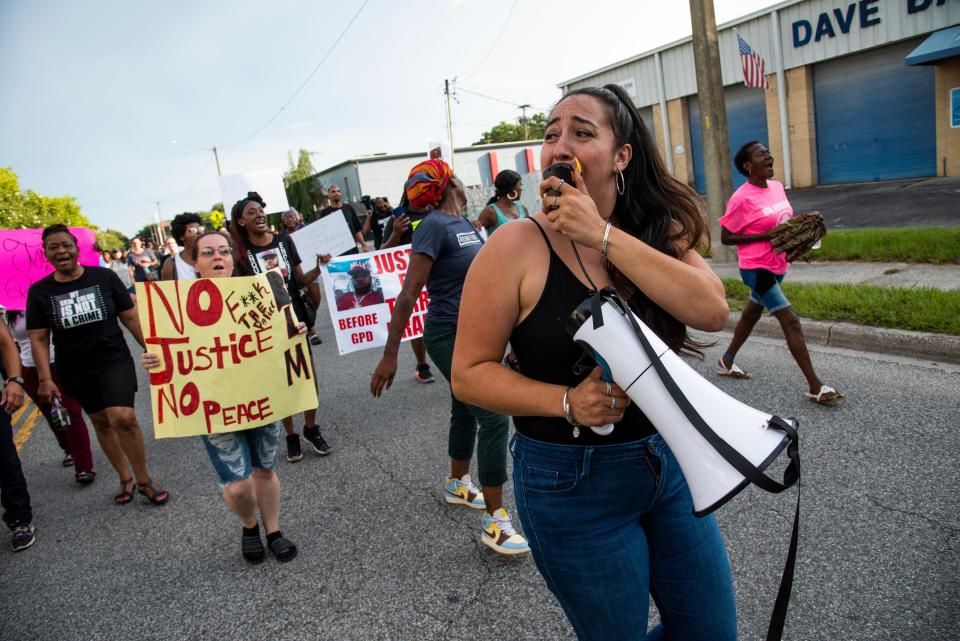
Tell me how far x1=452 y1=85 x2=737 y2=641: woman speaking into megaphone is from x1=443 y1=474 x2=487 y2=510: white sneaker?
6.77ft

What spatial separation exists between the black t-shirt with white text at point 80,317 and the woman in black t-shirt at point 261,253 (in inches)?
36.0

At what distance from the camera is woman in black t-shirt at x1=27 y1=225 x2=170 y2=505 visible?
165 inches

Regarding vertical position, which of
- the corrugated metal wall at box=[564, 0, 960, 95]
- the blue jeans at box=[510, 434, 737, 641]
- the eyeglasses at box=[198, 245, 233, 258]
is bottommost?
the blue jeans at box=[510, 434, 737, 641]

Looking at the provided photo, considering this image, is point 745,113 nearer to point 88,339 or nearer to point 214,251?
point 214,251

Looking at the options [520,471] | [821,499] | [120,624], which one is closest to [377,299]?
[120,624]

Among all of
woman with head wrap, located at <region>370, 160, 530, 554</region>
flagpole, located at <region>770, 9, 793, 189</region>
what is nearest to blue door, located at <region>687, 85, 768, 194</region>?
flagpole, located at <region>770, 9, 793, 189</region>

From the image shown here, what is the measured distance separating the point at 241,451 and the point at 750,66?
1269cm

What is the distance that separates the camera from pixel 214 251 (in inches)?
139

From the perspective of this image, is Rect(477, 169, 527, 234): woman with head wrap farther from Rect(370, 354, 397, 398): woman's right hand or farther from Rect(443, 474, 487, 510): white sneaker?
Rect(370, 354, 397, 398): woman's right hand

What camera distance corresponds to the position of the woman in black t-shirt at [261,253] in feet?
15.9

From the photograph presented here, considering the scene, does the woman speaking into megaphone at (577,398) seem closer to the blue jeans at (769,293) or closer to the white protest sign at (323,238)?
the blue jeans at (769,293)

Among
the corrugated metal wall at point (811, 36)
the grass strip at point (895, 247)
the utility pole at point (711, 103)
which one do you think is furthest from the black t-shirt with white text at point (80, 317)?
the corrugated metal wall at point (811, 36)

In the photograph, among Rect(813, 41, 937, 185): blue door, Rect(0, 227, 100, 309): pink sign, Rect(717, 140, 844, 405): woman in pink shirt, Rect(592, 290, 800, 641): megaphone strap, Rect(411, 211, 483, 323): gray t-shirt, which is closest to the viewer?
Rect(592, 290, 800, 641): megaphone strap

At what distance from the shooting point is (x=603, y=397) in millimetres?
1298
